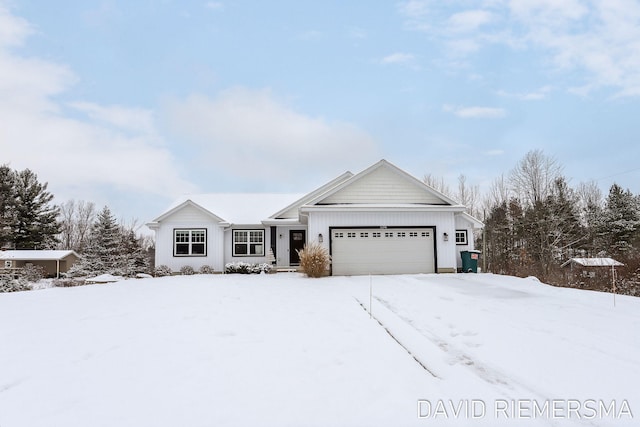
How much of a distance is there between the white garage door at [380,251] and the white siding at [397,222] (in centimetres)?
28

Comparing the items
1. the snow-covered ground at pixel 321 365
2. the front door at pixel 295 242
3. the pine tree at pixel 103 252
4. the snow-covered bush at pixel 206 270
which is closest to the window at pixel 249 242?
the front door at pixel 295 242

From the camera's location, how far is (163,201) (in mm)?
33625

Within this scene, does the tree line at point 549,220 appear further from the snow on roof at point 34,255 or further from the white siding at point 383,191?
the snow on roof at point 34,255

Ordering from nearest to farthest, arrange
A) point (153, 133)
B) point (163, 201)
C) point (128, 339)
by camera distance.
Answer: point (128, 339) < point (153, 133) < point (163, 201)

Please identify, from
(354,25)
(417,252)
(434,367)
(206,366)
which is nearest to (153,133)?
(354,25)

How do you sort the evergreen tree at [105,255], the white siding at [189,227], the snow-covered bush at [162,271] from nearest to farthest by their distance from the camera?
the snow-covered bush at [162,271] → the white siding at [189,227] → the evergreen tree at [105,255]

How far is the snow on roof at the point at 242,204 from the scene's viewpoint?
795 inches

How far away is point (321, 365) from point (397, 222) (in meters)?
12.1

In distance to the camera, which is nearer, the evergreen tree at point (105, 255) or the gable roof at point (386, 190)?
the gable roof at point (386, 190)

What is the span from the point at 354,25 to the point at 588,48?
8.70 m

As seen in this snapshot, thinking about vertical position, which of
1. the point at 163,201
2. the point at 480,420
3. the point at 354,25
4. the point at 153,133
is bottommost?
the point at 480,420

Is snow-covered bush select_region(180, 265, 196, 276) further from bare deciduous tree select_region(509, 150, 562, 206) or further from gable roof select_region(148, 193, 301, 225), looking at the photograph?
bare deciduous tree select_region(509, 150, 562, 206)

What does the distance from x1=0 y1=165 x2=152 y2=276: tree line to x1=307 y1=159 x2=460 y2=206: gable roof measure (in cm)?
1610

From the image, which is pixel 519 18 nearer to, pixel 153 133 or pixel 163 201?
pixel 153 133
